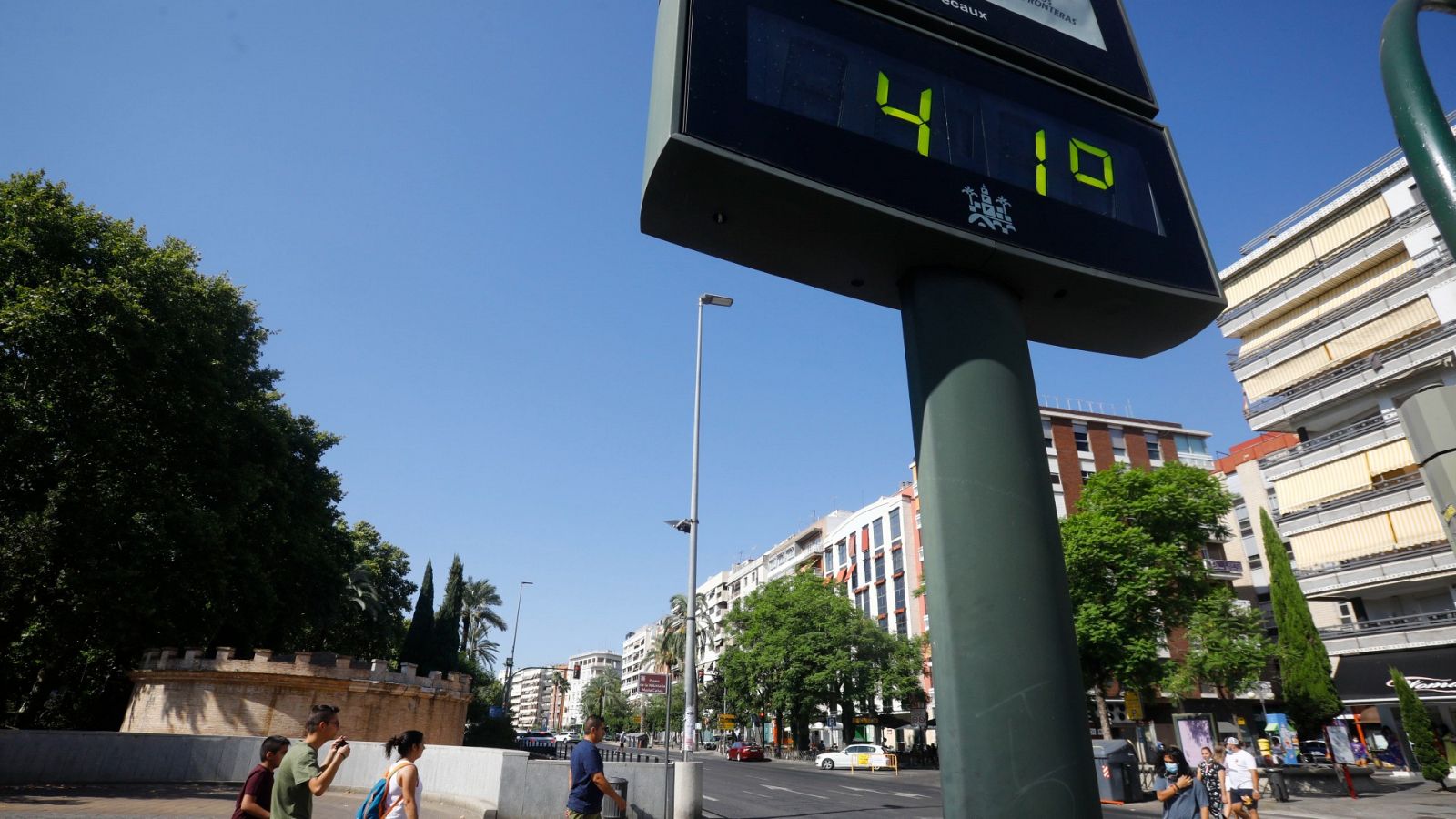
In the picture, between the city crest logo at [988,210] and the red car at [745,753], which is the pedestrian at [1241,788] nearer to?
the city crest logo at [988,210]

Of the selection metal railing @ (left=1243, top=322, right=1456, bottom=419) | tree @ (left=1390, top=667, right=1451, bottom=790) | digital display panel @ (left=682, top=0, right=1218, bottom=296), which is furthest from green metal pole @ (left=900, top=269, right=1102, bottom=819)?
metal railing @ (left=1243, top=322, right=1456, bottom=419)

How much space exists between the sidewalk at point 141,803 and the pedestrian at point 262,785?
892cm

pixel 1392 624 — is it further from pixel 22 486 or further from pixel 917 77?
pixel 22 486

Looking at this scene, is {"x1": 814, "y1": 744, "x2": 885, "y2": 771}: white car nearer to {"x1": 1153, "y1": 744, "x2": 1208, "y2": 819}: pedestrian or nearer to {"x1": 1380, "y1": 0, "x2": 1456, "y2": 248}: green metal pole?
{"x1": 1153, "y1": 744, "x2": 1208, "y2": 819}: pedestrian

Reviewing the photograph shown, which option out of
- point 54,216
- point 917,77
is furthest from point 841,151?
point 54,216

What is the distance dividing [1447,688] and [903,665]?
1041 inches

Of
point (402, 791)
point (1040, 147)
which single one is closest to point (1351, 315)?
point (1040, 147)

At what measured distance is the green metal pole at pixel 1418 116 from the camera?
10.1 ft

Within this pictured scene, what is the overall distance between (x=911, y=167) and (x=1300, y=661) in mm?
35648

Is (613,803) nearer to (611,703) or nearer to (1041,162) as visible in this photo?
(1041,162)

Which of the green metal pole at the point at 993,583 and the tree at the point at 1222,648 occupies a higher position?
the tree at the point at 1222,648

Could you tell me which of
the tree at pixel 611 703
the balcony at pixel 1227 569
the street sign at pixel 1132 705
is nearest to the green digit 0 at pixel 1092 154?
the street sign at pixel 1132 705

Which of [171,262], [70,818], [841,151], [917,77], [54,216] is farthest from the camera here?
[171,262]

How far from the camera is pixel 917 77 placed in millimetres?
4371
